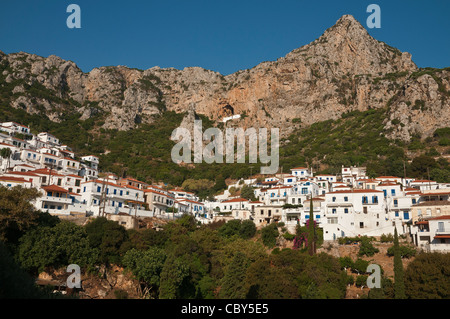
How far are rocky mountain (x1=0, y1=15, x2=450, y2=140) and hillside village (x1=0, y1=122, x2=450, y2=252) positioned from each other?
6340 centimetres

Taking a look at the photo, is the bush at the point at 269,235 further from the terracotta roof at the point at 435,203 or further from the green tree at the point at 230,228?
the terracotta roof at the point at 435,203

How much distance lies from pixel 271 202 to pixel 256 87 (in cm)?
9619

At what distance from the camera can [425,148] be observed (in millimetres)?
97625

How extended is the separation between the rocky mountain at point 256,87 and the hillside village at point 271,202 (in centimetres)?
6340

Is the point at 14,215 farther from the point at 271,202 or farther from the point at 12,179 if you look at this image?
the point at 271,202

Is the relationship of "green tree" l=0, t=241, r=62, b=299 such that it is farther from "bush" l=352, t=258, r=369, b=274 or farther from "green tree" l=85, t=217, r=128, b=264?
"bush" l=352, t=258, r=369, b=274

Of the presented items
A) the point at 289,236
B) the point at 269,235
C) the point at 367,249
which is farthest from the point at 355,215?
the point at 269,235

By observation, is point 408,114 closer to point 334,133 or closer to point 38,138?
point 334,133

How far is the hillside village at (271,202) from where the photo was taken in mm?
50656

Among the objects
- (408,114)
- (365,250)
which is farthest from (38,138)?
(408,114)

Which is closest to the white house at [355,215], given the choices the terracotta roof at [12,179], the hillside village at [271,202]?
the hillside village at [271,202]

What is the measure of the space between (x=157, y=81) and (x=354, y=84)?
315 feet

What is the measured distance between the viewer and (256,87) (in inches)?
6294

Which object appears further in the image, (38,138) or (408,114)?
(408,114)
